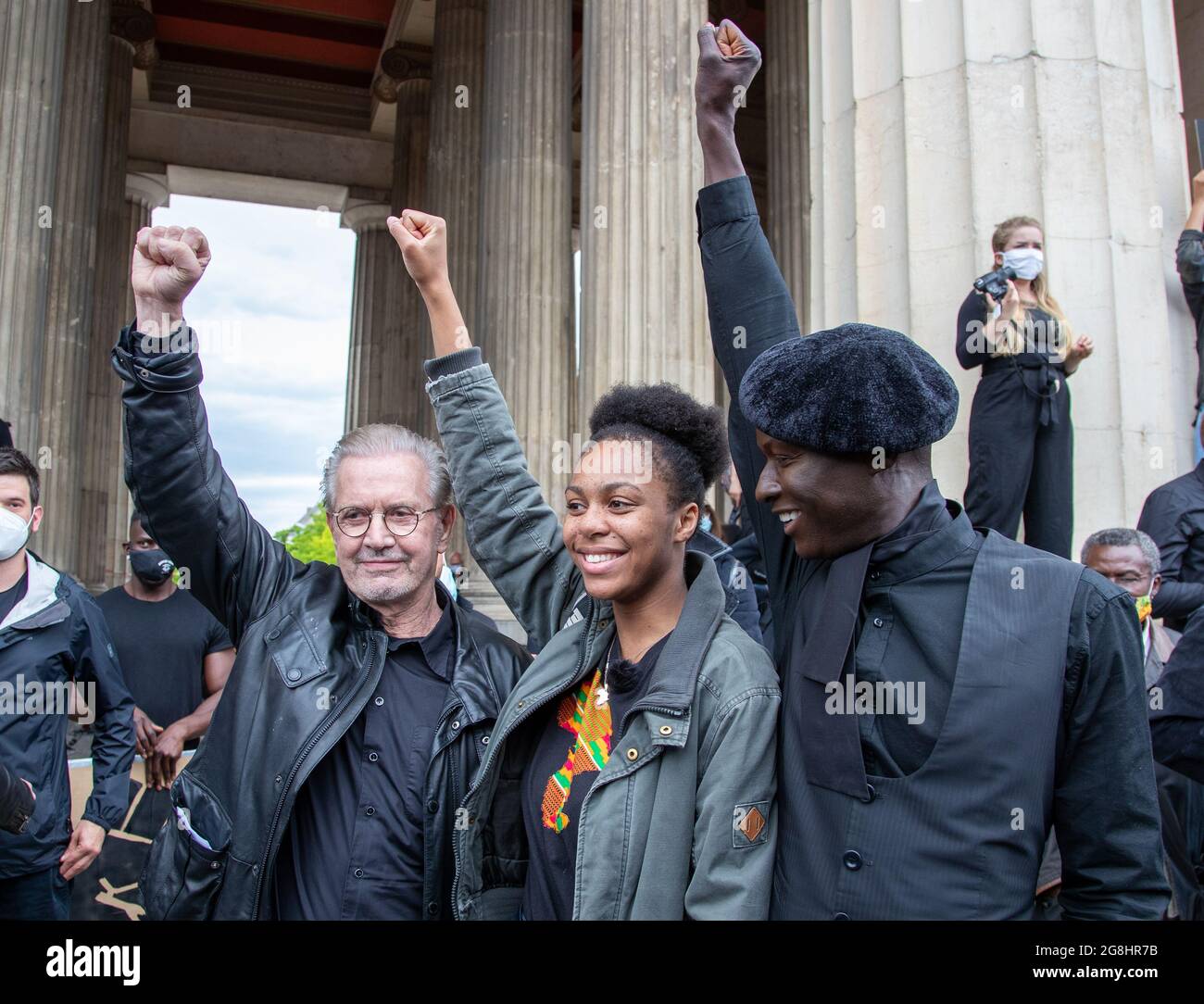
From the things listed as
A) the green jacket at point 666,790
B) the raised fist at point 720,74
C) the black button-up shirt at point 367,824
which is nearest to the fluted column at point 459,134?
the raised fist at point 720,74

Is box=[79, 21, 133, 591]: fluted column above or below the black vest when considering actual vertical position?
above

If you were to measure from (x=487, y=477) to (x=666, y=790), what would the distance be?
43.7 inches

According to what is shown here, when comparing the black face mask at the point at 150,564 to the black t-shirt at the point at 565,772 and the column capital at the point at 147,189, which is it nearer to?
the black t-shirt at the point at 565,772

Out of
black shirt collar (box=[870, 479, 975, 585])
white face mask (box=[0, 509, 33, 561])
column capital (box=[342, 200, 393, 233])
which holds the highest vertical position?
column capital (box=[342, 200, 393, 233])

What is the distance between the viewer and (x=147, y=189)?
2588 cm

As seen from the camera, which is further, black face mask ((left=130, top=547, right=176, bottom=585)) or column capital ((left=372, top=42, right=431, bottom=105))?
column capital ((left=372, top=42, right=431, bottom=105))

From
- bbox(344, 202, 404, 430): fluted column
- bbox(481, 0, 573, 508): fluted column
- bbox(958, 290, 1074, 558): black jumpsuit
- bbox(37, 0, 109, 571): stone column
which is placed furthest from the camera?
bbox(344, 202, 404, 430): fluted column

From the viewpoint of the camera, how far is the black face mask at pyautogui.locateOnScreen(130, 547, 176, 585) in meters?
6.38

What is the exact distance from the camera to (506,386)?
1334 centimetres

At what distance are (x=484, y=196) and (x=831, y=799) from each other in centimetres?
1285

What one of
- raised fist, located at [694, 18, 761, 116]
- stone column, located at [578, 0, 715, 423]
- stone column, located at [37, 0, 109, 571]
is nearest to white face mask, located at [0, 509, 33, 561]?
raised fist, located at [694, 18, 761, 116]

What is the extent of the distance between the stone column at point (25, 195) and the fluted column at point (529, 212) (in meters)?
4.94

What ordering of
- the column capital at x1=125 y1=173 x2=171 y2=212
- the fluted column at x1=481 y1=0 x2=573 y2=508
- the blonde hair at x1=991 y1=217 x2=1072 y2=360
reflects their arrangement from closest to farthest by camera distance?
the blonde hair at x1=991 y1=217 x2=1072 y2=360, the fluted column at x1=481 y1=0 x2=573 y2=508, the column capital at x1=125 y1=173 x2=171 y2=212

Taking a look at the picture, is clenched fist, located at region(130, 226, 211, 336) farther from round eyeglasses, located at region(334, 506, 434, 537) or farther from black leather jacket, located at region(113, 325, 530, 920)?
round eyeglasses, located at region(334, 506, 434, 537)
